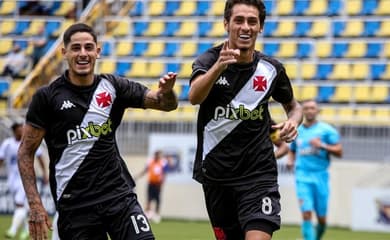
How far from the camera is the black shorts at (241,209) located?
8.27 metres

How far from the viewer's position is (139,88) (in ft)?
27.3

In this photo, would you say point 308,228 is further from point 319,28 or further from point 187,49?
point 187,49

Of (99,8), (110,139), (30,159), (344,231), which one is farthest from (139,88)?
(99,8)

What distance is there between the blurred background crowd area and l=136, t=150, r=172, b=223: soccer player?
0.62 m

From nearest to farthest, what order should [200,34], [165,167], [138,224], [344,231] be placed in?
[138,224] < [344,231] < [165,167] < [200,34]

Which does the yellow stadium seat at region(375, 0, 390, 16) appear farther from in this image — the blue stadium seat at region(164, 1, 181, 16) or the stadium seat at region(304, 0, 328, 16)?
the blue stadium seat at region(164, 1, 181, 16)

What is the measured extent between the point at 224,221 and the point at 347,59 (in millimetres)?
18397

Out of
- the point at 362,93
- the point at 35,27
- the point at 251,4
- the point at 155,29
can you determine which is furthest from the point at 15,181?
the point at 35,27

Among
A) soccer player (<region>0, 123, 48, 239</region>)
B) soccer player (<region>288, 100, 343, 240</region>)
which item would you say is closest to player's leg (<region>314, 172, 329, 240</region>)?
soccer player (<region>288, 100, 343, 240</region>)

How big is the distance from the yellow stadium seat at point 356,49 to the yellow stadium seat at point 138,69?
5469 mm

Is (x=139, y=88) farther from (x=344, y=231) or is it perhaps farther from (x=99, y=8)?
(x=99, y=8)

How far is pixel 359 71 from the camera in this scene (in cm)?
2591

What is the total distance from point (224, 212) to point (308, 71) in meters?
18.1

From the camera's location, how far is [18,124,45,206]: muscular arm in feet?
26.3
